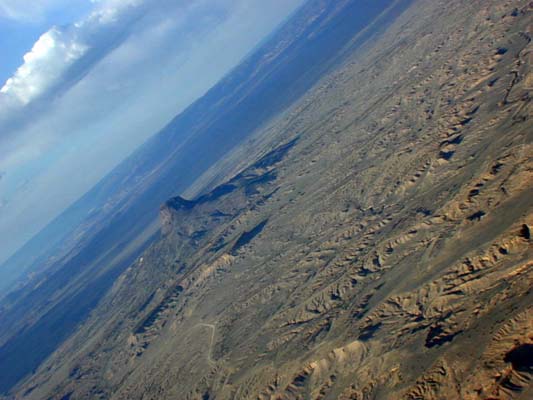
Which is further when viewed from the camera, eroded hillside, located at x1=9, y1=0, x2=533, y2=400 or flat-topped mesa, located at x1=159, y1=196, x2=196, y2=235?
flat-topped mesa, located at x1=159, y1=196, x2=196, y2=235

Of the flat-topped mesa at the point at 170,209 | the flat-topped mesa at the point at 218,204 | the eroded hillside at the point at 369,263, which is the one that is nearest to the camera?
the eroded hillside at the point at 369,263

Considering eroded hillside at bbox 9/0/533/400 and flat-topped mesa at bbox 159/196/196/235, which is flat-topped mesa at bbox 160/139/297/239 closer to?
A: flat-topped mesa at bbox 159/196/196/235

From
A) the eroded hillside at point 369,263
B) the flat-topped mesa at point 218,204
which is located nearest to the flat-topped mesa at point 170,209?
the flat-topped mesa at point 218,204

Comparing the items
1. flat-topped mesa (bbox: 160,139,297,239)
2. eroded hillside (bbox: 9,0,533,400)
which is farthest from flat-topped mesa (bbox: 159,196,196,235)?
eroded hillside (bbox: 9,0,533,400)

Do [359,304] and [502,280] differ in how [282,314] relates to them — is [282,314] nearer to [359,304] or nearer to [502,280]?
[359,304]

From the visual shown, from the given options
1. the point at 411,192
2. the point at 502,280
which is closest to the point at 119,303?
the point at 411,192

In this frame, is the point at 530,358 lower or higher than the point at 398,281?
higher

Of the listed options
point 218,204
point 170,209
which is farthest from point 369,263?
point 170,209

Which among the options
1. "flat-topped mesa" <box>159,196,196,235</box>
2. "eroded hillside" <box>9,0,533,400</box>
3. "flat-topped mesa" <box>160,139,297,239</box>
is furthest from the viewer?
"flat-topped mesa" <box>159,196,196,235</box>

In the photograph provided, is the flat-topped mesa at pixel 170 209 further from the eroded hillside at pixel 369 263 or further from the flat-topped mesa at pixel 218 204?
the eroded hillside at pixel 369 263
